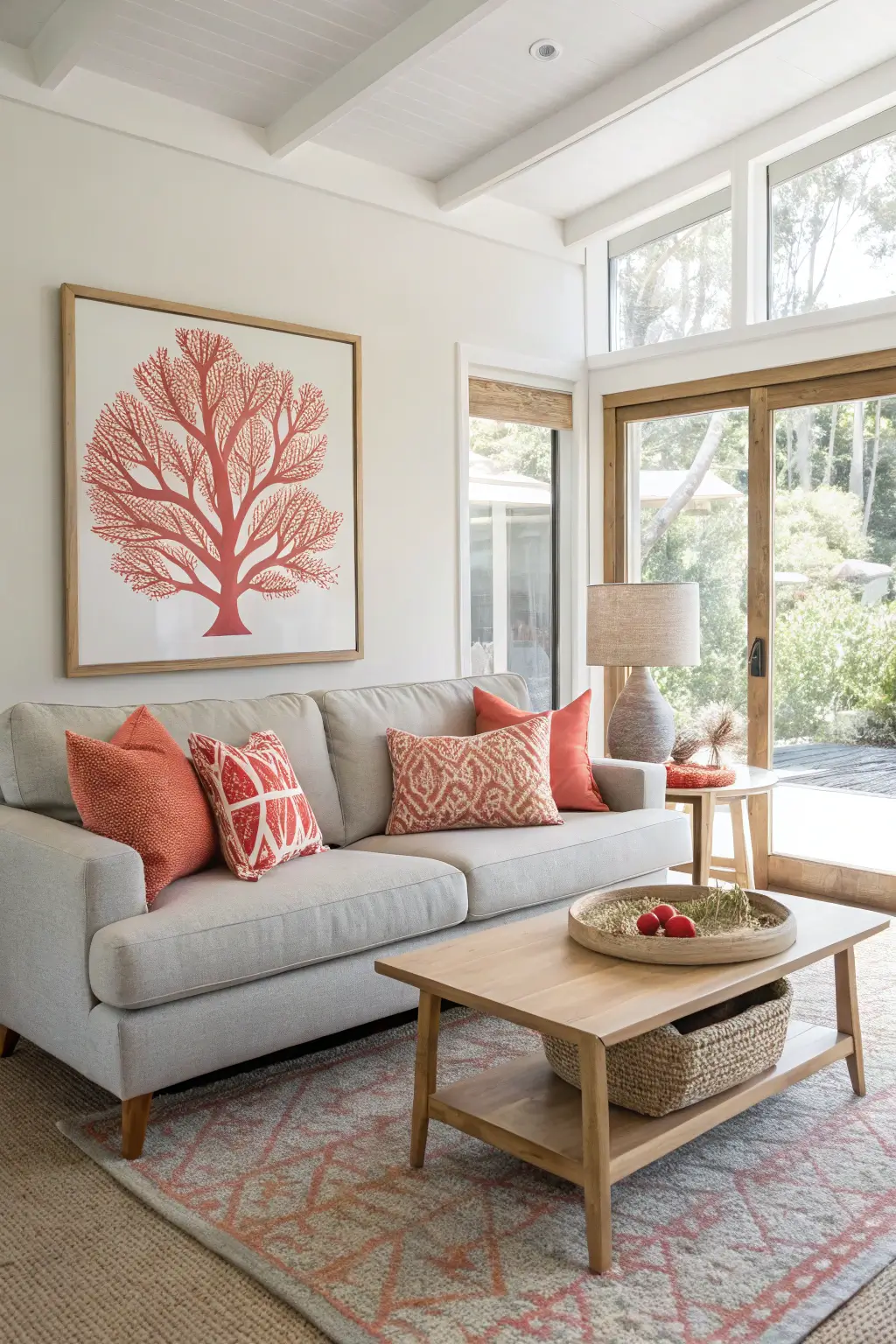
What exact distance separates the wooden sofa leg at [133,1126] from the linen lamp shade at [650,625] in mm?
2361

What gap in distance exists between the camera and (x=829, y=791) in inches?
173

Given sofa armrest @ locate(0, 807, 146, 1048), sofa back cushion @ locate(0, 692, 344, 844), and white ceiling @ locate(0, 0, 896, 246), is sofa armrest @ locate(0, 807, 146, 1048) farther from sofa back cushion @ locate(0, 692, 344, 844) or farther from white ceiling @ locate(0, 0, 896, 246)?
white ceiling @ locate(0, 0, 896, 246)

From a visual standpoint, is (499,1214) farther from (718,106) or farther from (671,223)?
(671,223)

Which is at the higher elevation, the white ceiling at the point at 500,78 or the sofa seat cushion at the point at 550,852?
the white ceiling at the point at 500,78

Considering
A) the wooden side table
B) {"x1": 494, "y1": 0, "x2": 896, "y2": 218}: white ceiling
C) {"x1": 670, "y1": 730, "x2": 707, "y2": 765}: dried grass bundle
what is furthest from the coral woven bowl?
{"x1": 494, "y1": 0, "x2": 896, "y2": 218}: white ceiling

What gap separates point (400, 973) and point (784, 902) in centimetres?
98

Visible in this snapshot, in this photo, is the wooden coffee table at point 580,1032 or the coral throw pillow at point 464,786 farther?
the coral throw pillow at point 464,786

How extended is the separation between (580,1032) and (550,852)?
1359mm

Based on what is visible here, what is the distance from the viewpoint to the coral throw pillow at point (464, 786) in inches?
135

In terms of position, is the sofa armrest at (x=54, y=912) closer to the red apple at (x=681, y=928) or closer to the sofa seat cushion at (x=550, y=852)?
the sofa seat cushion at (x=550, y=852)

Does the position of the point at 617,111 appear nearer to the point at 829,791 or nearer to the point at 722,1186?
the point at 829,791

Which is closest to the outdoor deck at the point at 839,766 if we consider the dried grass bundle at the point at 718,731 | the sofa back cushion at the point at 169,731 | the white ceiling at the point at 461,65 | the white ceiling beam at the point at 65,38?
the dried grass bundle at the point at 718,731

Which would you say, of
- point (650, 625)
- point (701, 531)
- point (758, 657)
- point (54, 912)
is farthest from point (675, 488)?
point (54, 912)

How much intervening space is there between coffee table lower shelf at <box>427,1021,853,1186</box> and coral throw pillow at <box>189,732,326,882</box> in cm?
81
